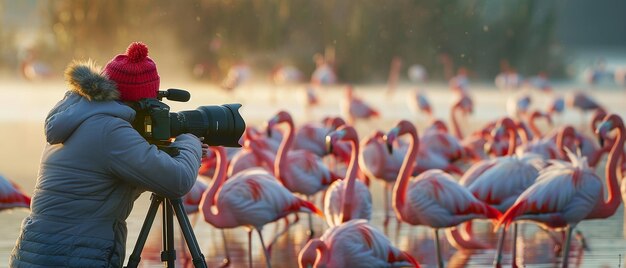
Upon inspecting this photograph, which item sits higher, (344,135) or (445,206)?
(344,135)

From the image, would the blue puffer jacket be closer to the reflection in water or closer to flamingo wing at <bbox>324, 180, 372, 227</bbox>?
the reflection in water

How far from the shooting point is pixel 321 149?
992 centimetres

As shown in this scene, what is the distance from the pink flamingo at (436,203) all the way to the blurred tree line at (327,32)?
16.9m

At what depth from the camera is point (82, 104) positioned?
12.3 feet


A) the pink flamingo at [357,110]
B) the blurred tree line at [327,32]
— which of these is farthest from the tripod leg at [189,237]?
the blurred tree line at [327,32]

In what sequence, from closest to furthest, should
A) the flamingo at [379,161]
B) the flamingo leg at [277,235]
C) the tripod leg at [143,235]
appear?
1. the tripod leg at [143,235]
2. the flamingo leg at [277,235]
3. the flamingo at [379,161]

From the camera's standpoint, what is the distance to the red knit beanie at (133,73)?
Answer: 3.84 meters

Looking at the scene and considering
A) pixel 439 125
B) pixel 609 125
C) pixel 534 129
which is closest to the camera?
pixel 609 125

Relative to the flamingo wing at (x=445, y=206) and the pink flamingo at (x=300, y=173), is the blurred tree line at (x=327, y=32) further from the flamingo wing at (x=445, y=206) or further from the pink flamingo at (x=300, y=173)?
the flamingo wing at (x=445, y=206)

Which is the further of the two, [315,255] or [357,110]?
[357,110]

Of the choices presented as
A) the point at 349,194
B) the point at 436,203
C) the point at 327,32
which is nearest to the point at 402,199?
the point at 436,203

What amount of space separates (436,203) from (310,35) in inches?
759

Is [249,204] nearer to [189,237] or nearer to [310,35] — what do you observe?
[189,237]

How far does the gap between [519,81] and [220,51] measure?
21.6 feet
